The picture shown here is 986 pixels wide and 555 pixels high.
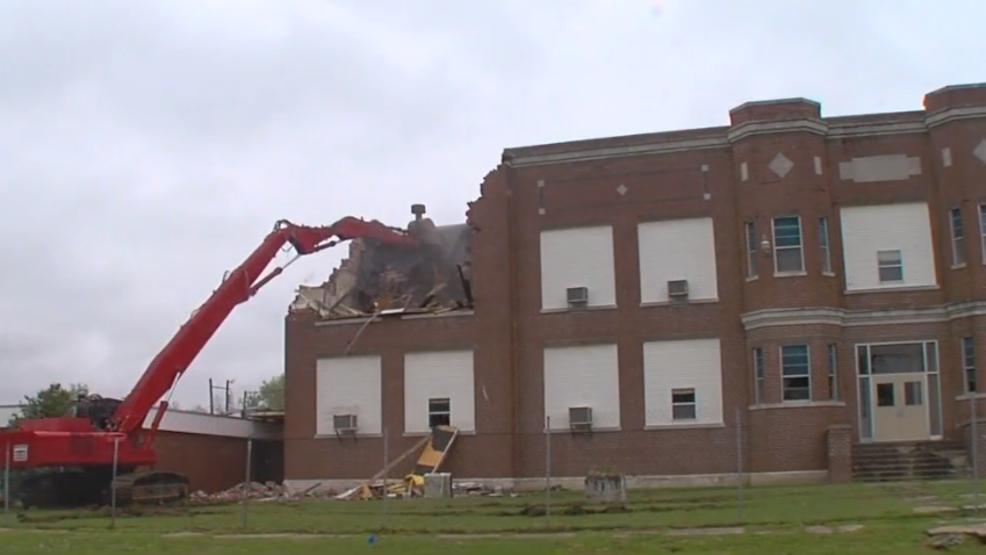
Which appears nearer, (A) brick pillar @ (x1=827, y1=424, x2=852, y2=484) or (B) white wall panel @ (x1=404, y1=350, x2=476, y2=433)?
(A) brick pillar @ (x1=827, y1=424, x2=852, y2=484)

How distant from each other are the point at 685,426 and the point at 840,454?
5213 mm

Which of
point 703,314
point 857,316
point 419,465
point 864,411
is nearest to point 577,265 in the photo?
point 703,314

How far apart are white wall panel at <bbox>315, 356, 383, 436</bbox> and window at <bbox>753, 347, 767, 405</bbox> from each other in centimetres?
1309

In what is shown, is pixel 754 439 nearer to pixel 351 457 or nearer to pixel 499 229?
pixel 499 229

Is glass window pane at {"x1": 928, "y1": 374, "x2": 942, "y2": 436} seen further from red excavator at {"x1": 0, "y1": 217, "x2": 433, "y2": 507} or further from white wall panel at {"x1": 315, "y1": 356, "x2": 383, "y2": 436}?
red excavator at {"x1": 0, "y1": 217, "x2": 433, "y2": 507}

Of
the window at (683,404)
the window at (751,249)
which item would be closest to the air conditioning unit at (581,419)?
the window at (683,404)

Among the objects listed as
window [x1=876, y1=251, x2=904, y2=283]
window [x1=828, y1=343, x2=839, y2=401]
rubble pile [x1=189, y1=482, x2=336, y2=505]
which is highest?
window [x1=876, y1=251, x2=904, y2=283]

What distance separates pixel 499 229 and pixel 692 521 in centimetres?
2011

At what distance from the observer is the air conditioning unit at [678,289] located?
37875 millimetres

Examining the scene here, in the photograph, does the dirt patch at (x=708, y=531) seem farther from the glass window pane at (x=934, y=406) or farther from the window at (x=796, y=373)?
the glass window pane at (x=934, y=406)

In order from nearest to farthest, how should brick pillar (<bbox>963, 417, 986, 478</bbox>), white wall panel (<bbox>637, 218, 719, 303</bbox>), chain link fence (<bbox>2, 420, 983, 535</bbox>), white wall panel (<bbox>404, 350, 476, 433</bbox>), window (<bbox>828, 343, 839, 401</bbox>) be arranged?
chain link fence (<bbox>2, 420, 983, 535</bbox>) → brick pillar (<bbox>963, 417, 986, 478</bbox>) → window (<bbox>828, 343, 839, 401</bbox>) → white wall panel (<bbox>637, 218, 719, 303</bbox>) → white wall panel (<bbox>404, 350, 476, 433</bbox>)

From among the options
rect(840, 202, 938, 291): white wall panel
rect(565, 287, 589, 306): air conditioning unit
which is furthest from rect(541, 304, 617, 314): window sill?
rect(840, 202, 938, 291): white wall panel

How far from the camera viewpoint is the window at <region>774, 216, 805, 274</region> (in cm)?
3622

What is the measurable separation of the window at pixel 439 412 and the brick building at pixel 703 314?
0.07m
